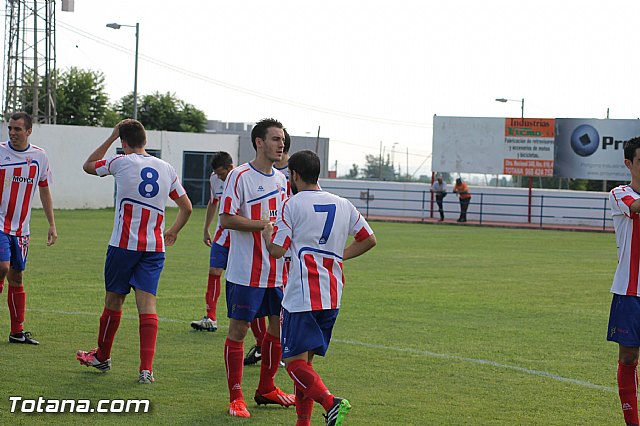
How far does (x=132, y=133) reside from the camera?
26.8ft

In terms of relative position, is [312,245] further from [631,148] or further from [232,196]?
[631,148]

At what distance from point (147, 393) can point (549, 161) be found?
3757cm

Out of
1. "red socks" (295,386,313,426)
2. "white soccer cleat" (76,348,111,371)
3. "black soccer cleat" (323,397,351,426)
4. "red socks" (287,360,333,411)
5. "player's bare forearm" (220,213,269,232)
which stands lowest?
"white soccer cleat" (76,348,111,371)

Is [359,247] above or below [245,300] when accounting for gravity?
above

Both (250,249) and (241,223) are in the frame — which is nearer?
(241,223)

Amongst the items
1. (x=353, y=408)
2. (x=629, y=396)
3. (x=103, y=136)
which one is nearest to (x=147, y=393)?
(x=353, y=408)

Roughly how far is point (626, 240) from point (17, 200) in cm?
591

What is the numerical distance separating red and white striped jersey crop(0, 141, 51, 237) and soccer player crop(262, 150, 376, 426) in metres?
4.19

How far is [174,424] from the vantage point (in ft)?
22.2

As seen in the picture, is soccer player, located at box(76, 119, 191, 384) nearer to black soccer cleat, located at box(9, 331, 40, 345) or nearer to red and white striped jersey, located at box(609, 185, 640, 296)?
black soccer cleat, located at box(9, 331, 40, 345)

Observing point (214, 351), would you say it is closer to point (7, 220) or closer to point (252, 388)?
point (252, 388)

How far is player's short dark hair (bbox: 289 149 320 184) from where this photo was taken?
20.9 ft

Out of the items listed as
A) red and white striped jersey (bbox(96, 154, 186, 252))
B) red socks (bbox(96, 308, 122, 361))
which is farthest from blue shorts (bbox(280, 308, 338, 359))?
red socks (bbox(96, 308, 122, 361))

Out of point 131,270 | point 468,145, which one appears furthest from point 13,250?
point 468,145
